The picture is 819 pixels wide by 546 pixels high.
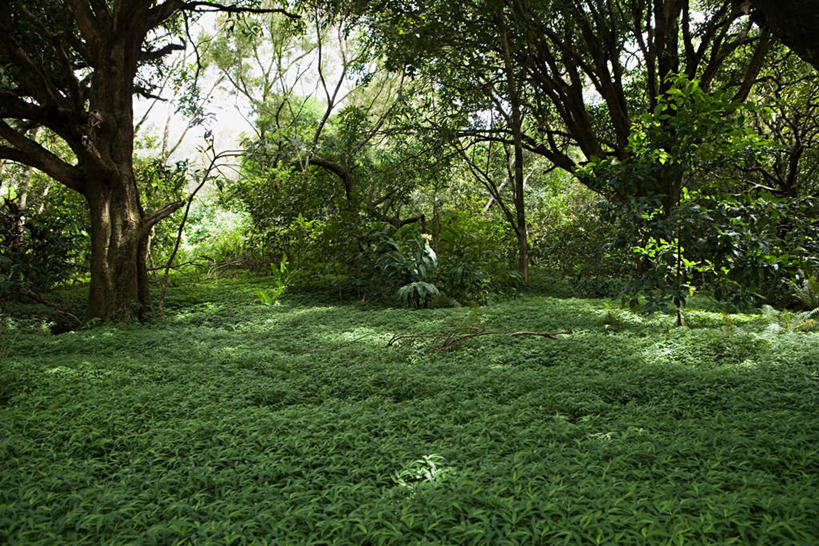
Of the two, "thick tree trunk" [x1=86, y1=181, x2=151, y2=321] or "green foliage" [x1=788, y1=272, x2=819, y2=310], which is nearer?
"thick tree trunk" [x1=86, y1=181, x2=151, y2=321]

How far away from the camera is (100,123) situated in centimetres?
570

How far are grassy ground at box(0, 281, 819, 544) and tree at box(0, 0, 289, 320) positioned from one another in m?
1.58

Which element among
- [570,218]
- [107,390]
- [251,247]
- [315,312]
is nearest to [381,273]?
[315,312]

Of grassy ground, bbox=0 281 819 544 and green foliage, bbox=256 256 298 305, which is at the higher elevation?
green foliage, bbox=256 256 298 305

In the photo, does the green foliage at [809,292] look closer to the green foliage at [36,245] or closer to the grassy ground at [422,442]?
the grassy ground at [422,442]

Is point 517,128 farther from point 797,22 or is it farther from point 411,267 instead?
point 797,22

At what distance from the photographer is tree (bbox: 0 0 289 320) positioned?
5.33 metres

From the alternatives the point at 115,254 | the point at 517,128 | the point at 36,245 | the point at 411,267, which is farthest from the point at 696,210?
the point at 36,245

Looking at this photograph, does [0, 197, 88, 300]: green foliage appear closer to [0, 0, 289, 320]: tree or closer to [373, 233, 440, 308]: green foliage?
[0, 0, 289, 320]: tree

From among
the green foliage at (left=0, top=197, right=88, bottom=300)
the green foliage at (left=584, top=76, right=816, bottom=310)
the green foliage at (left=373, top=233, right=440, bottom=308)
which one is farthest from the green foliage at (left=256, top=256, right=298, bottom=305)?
the green foliage at (left=584, top=76, right=816, bottom=310)

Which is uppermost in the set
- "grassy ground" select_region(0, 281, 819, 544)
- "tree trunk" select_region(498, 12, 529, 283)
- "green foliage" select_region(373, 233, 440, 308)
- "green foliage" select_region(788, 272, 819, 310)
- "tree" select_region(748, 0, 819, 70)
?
"tree trunk" select_region(498, 12, 529, 283)

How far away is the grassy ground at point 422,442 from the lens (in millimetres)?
1673

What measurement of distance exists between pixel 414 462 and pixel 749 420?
61.7 inches

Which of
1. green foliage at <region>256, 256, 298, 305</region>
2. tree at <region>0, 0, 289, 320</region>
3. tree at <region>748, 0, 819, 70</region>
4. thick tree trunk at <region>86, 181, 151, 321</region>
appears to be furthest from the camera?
green foliage at <region>256, 256, 298, 305</region>
